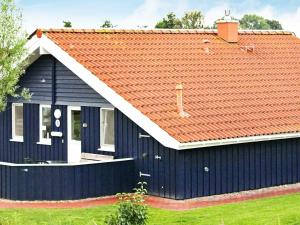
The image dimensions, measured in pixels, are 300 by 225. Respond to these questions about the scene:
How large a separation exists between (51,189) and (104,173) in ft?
4.63

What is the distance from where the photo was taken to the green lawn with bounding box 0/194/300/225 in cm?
1780

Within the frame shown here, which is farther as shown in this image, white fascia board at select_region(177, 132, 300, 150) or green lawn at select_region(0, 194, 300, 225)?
white fascia board at select_region(177, 132, 300, 150)

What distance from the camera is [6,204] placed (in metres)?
21.7

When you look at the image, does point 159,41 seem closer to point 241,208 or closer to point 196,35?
point 196,35

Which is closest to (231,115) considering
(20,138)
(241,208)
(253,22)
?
(241,208)

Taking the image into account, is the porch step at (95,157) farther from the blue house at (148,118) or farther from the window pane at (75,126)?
the window pane at (75,126)

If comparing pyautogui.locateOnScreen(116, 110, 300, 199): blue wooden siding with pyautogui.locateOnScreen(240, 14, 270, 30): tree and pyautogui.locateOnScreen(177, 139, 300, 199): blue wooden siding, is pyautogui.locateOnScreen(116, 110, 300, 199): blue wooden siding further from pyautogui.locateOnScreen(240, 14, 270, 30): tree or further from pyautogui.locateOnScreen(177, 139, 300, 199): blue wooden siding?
pyautogui.locateOnScreen(240, 14, 270, 30): tree

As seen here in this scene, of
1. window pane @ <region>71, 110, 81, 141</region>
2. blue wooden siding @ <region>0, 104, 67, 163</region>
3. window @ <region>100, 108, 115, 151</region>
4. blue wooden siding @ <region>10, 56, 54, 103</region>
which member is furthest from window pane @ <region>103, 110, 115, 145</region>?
blue wooden siding @ <region>10, 56, 54, 103</region>

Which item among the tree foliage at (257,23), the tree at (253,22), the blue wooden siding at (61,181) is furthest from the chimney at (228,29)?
the tree at (253,22)

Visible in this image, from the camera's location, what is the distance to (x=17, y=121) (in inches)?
1076

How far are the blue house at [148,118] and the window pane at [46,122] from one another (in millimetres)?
43

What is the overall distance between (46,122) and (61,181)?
4.81 m

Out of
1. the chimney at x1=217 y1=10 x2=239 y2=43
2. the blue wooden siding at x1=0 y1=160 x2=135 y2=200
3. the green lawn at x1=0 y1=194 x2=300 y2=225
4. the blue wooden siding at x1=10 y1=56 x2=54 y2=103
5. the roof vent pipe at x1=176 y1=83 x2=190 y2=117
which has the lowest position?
the green lawn at x1=0 y1=194 x2=300 y2=225

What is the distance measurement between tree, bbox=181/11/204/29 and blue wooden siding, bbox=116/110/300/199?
36.6 meters
